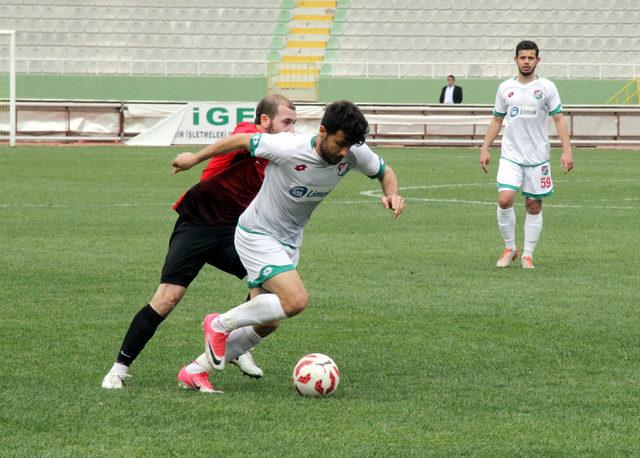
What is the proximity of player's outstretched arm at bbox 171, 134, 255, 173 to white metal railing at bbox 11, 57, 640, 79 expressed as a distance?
31.6 metres

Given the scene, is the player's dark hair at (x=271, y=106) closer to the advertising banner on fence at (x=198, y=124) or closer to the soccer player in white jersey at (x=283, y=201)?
the soccer player in white jersey at (x=283, y=201)

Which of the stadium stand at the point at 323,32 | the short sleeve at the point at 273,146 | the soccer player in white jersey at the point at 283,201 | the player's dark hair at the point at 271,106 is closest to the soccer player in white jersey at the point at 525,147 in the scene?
the player's dark hair at the point at 271,106

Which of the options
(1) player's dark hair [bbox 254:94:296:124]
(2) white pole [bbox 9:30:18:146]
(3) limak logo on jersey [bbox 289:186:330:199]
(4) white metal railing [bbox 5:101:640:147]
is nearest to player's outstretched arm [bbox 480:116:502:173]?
(1) player's dark hair [bbox 254:94:296:124]

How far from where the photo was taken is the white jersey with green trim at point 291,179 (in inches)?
247

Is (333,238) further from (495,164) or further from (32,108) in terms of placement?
(32,108)

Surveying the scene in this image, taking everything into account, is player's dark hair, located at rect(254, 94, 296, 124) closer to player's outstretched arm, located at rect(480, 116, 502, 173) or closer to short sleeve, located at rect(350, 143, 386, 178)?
short sleeve, located at rect(350, 143, 386, 178)

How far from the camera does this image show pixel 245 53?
130 ft

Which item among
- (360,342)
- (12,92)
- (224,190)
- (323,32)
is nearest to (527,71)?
(360,342)

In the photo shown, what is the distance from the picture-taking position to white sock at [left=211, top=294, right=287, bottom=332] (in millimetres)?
6399

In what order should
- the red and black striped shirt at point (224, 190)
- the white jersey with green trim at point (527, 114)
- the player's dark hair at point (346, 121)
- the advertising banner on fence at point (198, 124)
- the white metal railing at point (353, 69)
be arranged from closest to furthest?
the player's dark hair at point (346, 121)
the red and black striped shirt at point (224, 190)
the white jersey with green trim at point (527, 114)
the advertising banner on fence at point (198, 124)
the white metal railing at point (353, 69)

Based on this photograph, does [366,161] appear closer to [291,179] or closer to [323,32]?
[291,179]

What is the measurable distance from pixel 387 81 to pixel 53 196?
20.4 m

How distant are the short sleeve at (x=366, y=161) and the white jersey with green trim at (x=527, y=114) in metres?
5.78

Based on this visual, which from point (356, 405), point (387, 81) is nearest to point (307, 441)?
point (356, 405)
